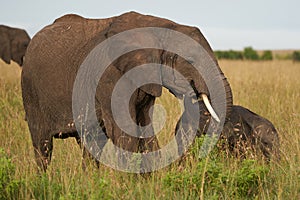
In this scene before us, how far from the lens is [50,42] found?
207 inches

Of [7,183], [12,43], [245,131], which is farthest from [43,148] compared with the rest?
[12,43]

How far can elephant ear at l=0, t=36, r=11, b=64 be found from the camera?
47.1ft

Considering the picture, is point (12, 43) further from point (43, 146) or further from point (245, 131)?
point (245, 131)

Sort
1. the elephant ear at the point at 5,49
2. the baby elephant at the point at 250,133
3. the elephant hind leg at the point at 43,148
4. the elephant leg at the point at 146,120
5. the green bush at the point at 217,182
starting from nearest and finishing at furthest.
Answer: the green bush at the point at 217,182
the elephant leg at the point at 146,120
the baby elephant at the point at 250,133
the elephant hind leg at the point at 43,148
the elephant ear at the point at 5,49

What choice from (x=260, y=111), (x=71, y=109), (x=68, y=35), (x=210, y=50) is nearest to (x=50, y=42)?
(x=68, y=35)

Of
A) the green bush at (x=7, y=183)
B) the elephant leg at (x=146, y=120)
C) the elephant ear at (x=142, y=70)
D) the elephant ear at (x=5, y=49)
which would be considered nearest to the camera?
the green bush at (x=7, y=183)

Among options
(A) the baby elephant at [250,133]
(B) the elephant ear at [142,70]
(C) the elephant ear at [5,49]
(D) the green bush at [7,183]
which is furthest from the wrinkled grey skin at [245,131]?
(C) the elephant ear at [5,49]

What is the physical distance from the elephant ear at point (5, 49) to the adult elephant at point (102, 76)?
9191 millimetres

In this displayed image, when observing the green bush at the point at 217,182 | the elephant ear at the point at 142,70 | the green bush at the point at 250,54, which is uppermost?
the elephant ear at the point at 142,70

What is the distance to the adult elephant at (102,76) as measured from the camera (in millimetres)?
4238

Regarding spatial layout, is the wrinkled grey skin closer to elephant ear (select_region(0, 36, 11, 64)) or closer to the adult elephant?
the adult elephant

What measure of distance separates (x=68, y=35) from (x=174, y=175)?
1.88 metres

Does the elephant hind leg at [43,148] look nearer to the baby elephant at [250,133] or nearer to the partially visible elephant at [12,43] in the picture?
the baby elephant at [250,133]

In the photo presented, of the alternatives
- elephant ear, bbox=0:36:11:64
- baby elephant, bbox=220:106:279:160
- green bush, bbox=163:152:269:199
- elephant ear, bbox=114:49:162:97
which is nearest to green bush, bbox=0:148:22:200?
green bush, bbox=163:152:269:199
